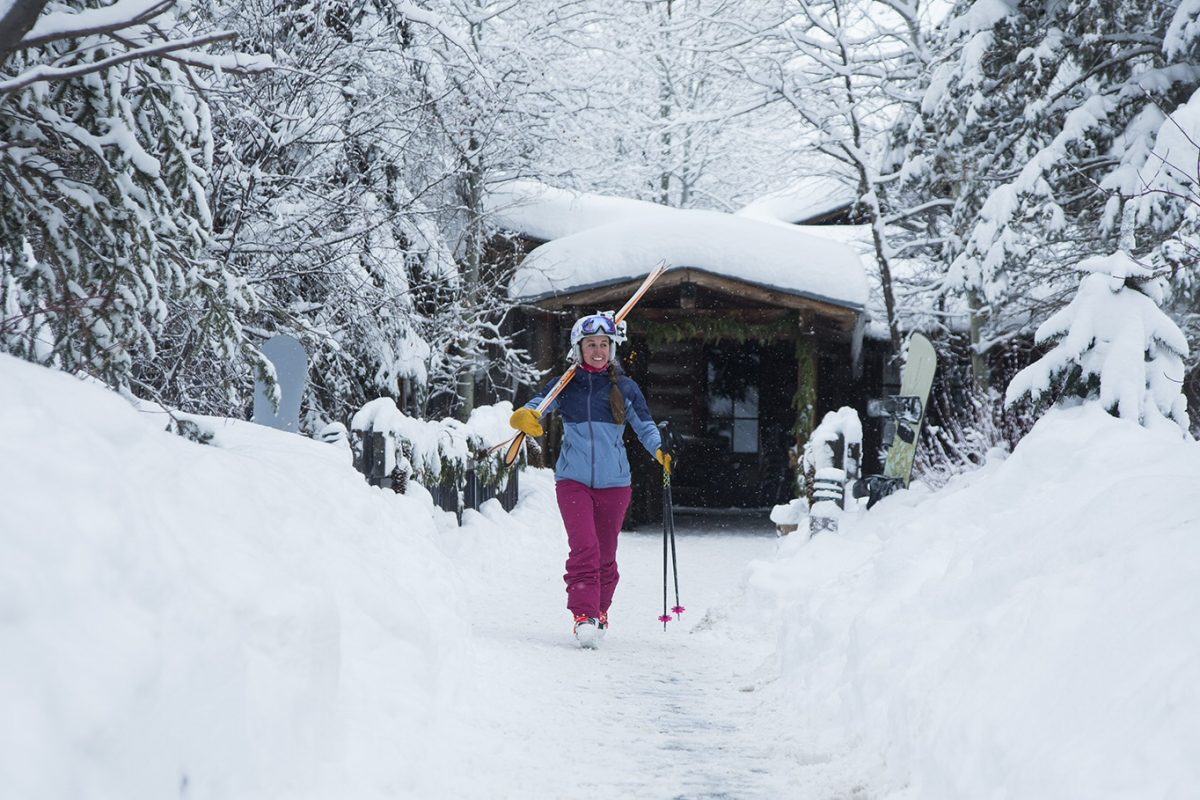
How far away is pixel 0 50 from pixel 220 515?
4.63ft

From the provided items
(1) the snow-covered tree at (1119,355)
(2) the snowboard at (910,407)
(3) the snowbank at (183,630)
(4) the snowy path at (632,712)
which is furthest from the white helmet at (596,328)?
(3) the snowbank at (183,630)

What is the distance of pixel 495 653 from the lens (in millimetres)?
5312

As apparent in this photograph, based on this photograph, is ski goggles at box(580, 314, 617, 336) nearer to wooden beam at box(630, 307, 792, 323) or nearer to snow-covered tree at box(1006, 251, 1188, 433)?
snow-covered tree at box(1006, 251, 1188, 433)

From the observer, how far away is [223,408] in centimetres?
707

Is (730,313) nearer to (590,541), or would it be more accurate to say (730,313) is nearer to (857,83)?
(857,83)

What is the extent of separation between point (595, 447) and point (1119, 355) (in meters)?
2.94

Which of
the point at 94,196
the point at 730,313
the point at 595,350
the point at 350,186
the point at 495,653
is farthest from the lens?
the point at 730,313

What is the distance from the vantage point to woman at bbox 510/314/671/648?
20.7ft

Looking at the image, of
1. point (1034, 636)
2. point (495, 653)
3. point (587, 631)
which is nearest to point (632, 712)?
point (495, 653)

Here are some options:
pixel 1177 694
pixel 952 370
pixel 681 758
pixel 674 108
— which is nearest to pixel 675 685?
pixel 681 758

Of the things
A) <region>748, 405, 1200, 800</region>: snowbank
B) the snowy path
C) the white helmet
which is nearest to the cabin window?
the snowy path

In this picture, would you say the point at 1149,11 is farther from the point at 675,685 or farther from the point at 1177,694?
the point at 1177,694

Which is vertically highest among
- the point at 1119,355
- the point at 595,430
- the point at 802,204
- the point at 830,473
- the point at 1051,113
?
the point at 802,204

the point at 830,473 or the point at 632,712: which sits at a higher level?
the point at 830,473
